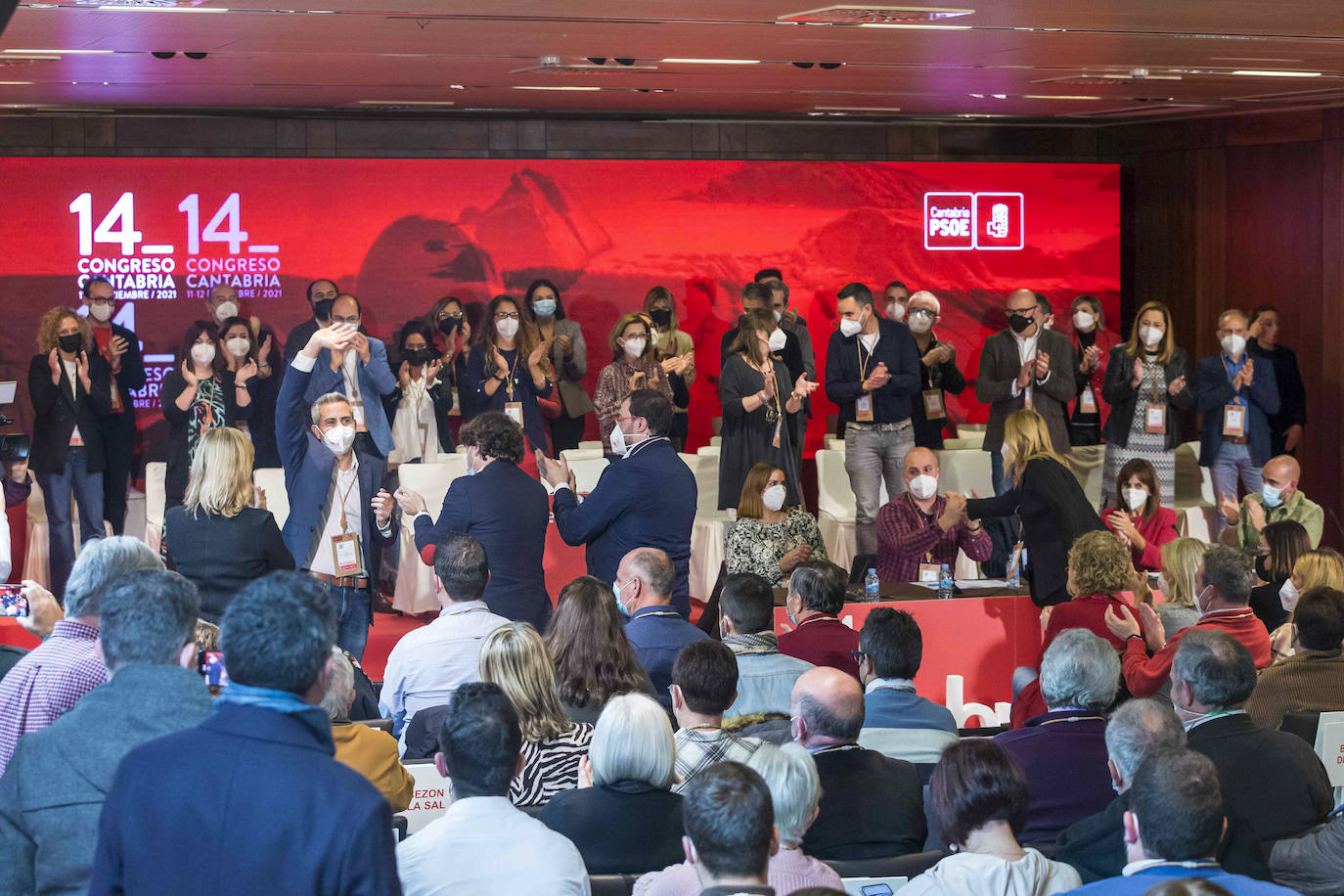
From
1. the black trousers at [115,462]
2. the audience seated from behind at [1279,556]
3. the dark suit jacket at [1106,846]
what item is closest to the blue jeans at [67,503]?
the black trousers at [115,462]

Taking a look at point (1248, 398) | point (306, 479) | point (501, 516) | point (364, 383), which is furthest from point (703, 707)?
point (1248, 398)

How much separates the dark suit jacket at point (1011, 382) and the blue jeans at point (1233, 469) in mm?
967

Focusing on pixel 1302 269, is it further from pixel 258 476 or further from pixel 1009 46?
pixel 258 476

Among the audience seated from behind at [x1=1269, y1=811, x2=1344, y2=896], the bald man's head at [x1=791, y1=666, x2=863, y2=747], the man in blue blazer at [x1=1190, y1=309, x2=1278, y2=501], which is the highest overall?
the man in blue blazer at [x1=1190, y1=309, x2=1278, y2=501]

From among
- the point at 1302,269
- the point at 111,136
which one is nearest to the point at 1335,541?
the point at 1302,269

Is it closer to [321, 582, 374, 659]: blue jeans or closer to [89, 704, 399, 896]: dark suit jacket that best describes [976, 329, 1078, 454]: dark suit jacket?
[321, 582, 374, 659]: blue jeans

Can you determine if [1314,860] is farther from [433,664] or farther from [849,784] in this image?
[433,664]

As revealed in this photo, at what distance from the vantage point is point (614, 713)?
11.1 feet

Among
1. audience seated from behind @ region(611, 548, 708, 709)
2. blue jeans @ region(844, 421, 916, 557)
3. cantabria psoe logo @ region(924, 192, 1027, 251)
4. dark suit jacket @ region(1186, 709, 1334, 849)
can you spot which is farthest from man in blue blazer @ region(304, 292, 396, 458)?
cantabria psoe logo @ region(924, 192, 1027, 251)

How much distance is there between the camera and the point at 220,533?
521cm

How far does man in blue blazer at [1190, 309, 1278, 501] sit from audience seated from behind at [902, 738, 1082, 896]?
7.13 meters

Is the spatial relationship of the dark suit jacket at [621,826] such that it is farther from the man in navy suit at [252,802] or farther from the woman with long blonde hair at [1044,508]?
the woman with long blonde hair at [1044,508]

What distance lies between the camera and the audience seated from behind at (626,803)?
3355 mm

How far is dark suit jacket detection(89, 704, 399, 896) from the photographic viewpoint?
2.07 metres
